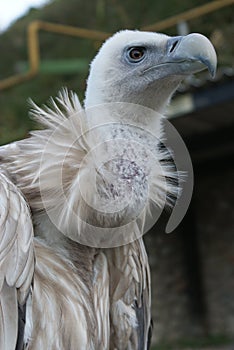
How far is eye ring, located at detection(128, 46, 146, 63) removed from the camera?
8.71 feet

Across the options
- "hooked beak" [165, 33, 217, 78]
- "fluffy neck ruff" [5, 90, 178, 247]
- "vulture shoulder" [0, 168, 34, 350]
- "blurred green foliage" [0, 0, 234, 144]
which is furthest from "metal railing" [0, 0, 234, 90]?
"vulture shoulder" [0, 168, 34, 350]

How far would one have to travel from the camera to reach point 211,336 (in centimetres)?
904

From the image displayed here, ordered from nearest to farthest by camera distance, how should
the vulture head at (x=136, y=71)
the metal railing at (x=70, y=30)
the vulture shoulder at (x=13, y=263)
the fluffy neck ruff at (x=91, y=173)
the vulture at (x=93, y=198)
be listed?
the vulture shoulder at (x=13, y=263), the vulture at (x=93, y=198), the fluffy neck ruff at (x=91, y=173), the vulture head at (x=136, y=71), the metal railing at (x=70, y=30)

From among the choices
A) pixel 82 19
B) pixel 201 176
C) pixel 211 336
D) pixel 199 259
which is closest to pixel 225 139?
pixel 201 176

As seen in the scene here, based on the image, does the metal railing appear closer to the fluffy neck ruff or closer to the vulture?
the vulture

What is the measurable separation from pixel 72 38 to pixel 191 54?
783cm

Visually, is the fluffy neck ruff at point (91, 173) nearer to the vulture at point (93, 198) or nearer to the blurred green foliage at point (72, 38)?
the vulture at point (93, 198)

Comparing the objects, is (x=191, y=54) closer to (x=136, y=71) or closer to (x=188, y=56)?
(x=188, y=56)

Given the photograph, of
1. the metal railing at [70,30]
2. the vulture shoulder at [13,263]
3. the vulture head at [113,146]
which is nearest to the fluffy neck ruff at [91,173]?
the vulture head at [113,146]

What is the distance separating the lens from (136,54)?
2.66 meters

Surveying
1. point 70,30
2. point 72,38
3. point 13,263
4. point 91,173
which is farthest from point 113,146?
point 72,38

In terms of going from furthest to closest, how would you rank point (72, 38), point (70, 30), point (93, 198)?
1. point (72, 38)
2. point (70, 30)
3. point (93, 198)

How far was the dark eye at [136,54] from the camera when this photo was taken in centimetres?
266

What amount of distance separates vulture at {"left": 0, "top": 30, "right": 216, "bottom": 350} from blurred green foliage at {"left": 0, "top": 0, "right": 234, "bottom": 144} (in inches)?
186
